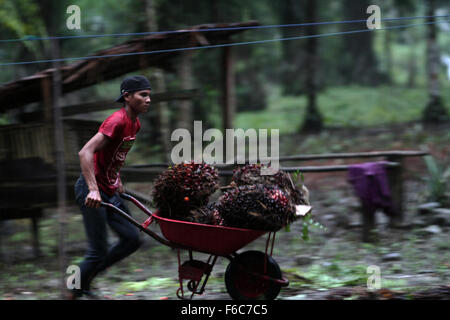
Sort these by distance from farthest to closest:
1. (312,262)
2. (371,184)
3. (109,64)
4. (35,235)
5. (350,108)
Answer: (350,108)
(35,235)
(371,184)
(109,64)
(312,262)

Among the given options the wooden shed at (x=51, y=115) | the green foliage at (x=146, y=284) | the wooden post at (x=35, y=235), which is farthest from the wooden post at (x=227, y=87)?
the wooden post at (x=35, y=235)

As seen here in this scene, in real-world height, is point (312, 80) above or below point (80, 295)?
above

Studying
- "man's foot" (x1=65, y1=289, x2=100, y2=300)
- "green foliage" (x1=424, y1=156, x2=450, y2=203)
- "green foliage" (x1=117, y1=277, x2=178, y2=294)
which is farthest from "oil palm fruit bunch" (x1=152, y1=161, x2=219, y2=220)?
"green foliage" (x1=424, y1=156, x2=450, y2=203)

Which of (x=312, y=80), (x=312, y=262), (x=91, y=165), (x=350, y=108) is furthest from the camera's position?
(x=350, y=108)

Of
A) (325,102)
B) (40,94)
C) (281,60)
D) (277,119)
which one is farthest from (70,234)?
(281,60)

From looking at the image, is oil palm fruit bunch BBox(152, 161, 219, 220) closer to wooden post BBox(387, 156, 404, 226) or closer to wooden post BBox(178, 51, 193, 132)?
wooden post BBox(178, 51, 193, 132)

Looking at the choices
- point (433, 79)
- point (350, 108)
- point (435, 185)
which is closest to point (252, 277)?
point (435, 185)

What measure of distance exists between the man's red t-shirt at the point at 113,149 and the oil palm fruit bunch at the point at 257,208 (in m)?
1.02

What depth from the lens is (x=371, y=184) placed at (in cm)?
593

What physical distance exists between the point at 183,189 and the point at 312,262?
8.37 ft

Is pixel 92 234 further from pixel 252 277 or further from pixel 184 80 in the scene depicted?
pixel 184 80

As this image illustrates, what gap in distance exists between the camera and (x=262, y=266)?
3.90 m

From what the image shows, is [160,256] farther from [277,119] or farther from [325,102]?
[325,102]

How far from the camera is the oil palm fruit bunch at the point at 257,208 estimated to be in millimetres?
3592
